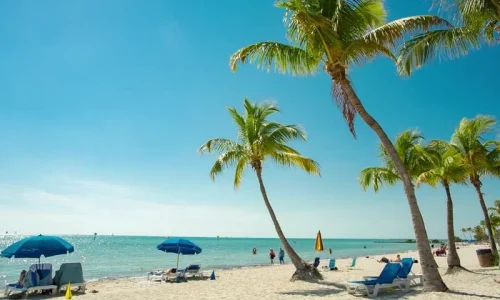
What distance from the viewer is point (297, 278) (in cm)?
1371

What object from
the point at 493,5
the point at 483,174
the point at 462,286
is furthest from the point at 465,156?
A: the point at 493,5

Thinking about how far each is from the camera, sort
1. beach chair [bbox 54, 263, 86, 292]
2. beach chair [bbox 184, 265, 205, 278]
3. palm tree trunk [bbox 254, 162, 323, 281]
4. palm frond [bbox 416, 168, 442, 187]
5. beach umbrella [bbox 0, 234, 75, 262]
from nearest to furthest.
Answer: beach umbrella [bbox 0, 234, 75, 262] → beach chair [bbox 54, 263, 86, 292] → palm tree trunk [bbox 254, 162, 323, 281] → palm frond [bbox 416, 168, 442, 187] → beach chair [bbox 184, 265, 205, 278]

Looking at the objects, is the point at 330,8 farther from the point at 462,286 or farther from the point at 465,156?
the point at 465,156

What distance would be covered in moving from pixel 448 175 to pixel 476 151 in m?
1.77

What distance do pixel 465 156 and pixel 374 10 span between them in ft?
29.2

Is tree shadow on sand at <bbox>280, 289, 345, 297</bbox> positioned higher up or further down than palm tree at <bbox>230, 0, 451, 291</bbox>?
further down

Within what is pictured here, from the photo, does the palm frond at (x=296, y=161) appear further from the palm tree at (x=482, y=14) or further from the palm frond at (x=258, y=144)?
the palm tree at (x=482, y=14)

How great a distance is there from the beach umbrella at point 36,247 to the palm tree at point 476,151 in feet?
54.4

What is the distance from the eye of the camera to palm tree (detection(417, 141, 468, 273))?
14398 millimetres

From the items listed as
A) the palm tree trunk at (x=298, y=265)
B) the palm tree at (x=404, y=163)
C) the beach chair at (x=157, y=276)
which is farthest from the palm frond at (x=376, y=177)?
the beach chair at (x=157, y=276)

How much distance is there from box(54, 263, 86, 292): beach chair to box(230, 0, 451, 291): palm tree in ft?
30.3

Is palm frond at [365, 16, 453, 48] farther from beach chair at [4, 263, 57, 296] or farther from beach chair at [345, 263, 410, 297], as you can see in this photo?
beach chair at [4, 263, 57, 296]

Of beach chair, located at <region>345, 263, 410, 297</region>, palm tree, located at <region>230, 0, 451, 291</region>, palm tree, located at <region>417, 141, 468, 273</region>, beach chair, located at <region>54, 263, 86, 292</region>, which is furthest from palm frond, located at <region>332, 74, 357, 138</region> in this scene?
beach chair, located at <region>54, 263, 86, 292</region>

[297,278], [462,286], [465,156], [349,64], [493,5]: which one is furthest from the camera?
[465,156]
